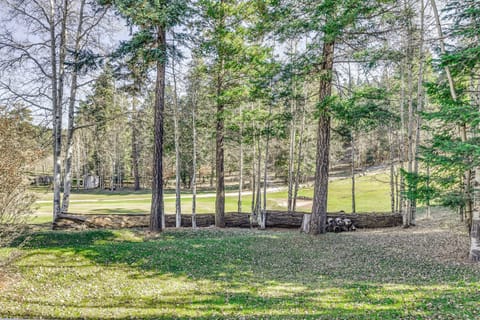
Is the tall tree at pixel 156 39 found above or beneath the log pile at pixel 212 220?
above

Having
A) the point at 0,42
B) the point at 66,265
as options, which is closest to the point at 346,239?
the point at 66,265

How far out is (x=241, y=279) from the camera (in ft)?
22.9

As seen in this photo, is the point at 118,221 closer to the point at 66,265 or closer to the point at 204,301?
the point at 66,265

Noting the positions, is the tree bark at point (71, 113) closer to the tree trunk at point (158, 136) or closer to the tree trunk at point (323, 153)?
the tree trunk at point (158, 136)

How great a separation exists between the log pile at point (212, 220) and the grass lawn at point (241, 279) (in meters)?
2.42

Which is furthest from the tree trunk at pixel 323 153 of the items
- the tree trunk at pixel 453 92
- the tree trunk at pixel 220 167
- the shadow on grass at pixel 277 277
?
the tree trunk at pixel 220 167

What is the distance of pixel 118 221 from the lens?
1366 cm

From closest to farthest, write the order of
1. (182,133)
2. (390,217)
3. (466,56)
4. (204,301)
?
(204,301)
(466,56)
(390,217)
(182,133)

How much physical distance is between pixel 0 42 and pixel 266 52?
11.3 meters

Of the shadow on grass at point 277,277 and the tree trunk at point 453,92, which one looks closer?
the shadow on grass at point 277,277

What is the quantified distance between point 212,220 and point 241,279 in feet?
29.6

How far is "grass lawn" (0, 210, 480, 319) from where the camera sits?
5.29m

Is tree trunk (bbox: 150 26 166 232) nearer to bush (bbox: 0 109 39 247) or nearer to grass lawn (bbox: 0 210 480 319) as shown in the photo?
grass lawn (bbox: 0 210 480 319)

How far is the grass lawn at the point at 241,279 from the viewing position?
17.3 ft
